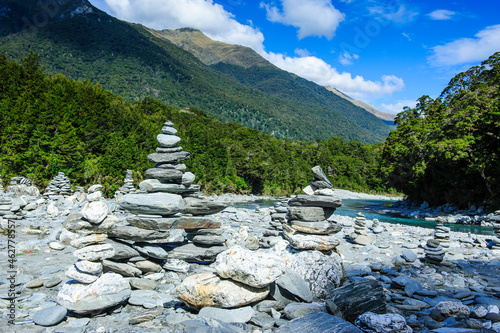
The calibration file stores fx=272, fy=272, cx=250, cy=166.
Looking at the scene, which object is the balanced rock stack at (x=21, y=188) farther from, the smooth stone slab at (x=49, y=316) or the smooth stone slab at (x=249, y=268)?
the smooth stone slab at (x=249, y=268)

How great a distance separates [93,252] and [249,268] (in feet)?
10.2

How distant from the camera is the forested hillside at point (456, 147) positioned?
23.1 m

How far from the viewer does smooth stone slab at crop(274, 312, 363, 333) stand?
3.93 metres

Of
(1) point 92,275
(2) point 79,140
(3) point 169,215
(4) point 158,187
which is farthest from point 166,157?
(2) point 79,140

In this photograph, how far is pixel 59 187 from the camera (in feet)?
73.2

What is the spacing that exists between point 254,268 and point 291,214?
345 cm

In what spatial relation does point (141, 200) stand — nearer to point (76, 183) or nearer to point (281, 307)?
point (281, 307)

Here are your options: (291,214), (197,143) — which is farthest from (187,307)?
(197,143)

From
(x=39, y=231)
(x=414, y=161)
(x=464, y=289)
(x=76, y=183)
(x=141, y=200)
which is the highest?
(x=414, y=161)

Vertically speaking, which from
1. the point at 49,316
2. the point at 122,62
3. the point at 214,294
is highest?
the point at 122,62

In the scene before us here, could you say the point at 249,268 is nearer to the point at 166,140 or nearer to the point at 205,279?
the point at 205,279

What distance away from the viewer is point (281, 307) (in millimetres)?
5234

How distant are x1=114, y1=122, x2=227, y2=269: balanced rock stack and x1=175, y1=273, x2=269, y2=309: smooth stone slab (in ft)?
7.09

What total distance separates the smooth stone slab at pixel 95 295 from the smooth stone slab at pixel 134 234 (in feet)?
4.17
